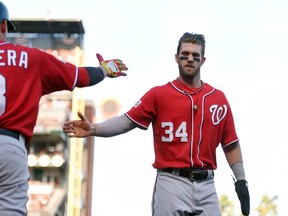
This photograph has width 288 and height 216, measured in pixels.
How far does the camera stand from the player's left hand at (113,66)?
604 centimetres

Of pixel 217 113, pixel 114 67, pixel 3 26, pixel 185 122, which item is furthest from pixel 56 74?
pixel 217 113

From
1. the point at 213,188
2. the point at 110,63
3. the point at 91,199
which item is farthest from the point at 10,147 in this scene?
the point at 91,199

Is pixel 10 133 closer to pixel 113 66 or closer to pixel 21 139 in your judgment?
pixel 21 139

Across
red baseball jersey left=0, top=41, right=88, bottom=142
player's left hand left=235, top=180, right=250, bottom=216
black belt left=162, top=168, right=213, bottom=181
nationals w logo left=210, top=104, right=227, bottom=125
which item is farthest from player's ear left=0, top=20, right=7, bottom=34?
player's left hand left=235, top=180, right=250, bottom=216

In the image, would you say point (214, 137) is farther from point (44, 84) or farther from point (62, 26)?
point (62, 26)

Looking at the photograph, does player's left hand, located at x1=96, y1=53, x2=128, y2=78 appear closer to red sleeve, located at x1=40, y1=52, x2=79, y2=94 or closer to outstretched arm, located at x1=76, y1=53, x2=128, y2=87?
outstretched arm, located at x1=76, y1=53, x2=128, y2=87

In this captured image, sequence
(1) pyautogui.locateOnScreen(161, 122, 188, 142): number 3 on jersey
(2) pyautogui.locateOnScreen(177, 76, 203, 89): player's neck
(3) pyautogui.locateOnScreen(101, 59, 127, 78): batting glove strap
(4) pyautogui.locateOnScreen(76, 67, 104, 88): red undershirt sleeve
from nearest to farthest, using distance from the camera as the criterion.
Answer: (4) pyautogui.locateOnScreen(76, 67, 104, 88): red undershirt sleeve < (3) pyautogui.locateOnScreen(101, 59, 127, 78): batting glove strap < (1) pyautogui.locateOnScreen(161, 122, 188, 142): number 3 on jersey < (2) pyautogui.locateOnScreen(177, 76, 203, 89): player's neck

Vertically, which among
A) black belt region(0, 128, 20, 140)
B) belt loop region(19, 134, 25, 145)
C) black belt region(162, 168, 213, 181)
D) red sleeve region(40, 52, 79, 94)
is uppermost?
red sleeve region(40, 52, 79, 94)

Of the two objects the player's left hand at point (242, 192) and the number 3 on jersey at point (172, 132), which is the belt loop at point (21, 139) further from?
the player's left hand at point (242, 192)

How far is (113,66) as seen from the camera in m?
6.10

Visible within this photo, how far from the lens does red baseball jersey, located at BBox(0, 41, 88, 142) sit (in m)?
4.90

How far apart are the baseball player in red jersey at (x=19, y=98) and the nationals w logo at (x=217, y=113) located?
4.68ft

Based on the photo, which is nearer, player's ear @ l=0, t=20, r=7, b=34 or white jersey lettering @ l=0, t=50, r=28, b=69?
white jersey lettering @ l=0, t=50, r=28, b=69

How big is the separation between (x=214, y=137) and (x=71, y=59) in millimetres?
51669
